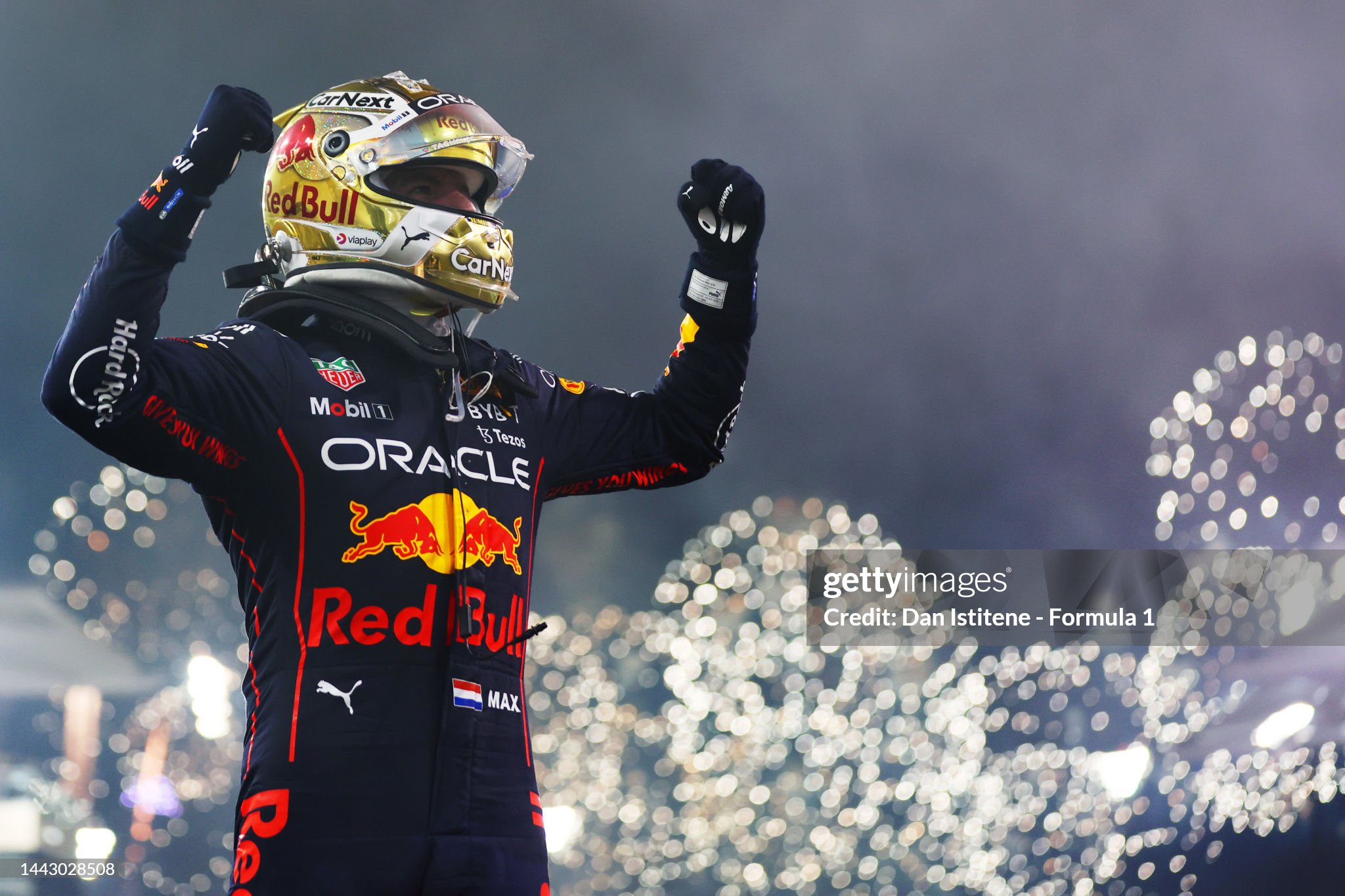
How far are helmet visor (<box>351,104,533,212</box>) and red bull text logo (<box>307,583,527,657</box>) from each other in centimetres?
79

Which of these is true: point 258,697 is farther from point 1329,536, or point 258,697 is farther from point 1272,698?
point 1272,698

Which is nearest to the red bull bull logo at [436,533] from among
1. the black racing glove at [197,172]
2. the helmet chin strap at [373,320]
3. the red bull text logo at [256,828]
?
the helmet chin strap at [373,320]

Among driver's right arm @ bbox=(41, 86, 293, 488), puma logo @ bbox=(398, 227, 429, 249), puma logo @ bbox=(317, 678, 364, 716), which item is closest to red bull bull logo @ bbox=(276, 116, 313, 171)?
puma logo @ bbox=(398, 227, 429, 249)

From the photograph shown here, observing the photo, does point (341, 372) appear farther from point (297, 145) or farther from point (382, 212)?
point (297, 145)

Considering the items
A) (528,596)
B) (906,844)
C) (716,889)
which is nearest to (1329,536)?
(528,596)

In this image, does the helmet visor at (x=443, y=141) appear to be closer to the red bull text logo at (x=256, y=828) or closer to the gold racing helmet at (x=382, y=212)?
the gold racing helmet at (x=382, y=212)

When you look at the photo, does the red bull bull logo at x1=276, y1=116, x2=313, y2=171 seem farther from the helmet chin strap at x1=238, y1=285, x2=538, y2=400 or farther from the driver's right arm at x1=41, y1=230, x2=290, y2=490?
the driver's right arm at x1=41, y1=230, x2=290, y2=490

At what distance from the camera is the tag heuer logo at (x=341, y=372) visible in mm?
1928

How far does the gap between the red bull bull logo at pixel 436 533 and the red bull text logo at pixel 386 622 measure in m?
0.05

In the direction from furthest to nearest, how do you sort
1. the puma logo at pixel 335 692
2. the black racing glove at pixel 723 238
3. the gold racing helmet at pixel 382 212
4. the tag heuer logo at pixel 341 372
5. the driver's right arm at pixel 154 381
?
the black racing glove at pixel 723 238, the gold racing helmet at pixel 382 212, the tag heuer logo at pixel 341 372, the puma logo at pixel 335 692, the driver's right arm at pixel 154 381

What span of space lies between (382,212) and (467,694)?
2.80 feet

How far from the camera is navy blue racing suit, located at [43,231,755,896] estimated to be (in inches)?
65.6

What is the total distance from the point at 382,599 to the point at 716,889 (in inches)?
985

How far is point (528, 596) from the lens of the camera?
81.0 inches
